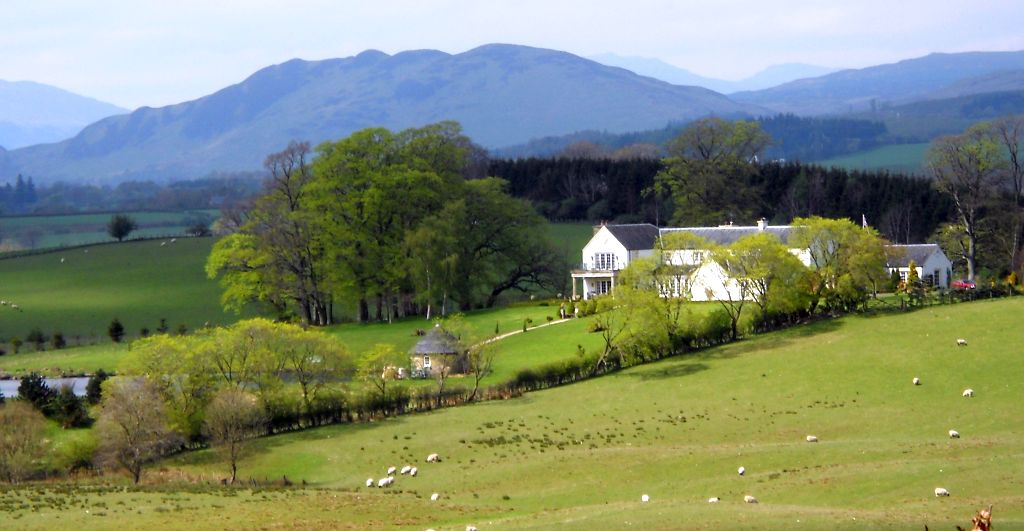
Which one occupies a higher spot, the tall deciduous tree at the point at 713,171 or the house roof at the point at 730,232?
A: the tall deciduous tree at the point at 713,171

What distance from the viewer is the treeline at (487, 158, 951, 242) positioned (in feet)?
341

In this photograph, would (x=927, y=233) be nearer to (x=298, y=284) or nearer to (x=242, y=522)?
(x=298, y=284)

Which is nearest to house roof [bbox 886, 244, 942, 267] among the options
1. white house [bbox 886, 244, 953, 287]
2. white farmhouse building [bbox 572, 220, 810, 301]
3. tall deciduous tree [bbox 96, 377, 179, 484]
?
white house [bbox 886, 244, 953, 287]

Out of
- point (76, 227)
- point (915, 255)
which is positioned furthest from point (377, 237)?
point (76, 227)

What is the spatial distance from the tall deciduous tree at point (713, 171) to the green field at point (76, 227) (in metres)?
58.5

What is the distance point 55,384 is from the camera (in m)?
61.6

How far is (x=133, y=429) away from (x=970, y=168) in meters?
58.6

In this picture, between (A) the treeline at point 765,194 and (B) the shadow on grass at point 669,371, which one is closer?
(B) the shadow on grass at point 669,371

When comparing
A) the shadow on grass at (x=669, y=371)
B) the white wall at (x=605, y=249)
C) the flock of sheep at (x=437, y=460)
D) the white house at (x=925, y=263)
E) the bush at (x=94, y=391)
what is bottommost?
the shadow on grass at (x=669, y=371)

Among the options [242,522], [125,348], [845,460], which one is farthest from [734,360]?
[125,348]

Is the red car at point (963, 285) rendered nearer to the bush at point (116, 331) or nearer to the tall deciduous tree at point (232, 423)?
the tall deciduous tree at point (232, 423)

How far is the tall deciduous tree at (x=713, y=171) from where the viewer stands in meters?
103

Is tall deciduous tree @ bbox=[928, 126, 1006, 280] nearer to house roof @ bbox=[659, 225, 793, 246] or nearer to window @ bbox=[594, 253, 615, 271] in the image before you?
house roof @ bbox=[659, 225, 793, 246]

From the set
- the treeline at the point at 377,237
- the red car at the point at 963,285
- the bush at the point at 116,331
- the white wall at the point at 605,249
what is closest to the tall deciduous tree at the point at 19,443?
the bush at the point at 116,331
